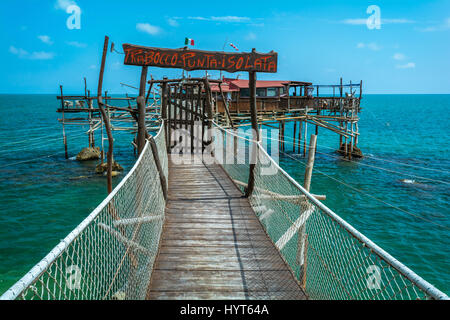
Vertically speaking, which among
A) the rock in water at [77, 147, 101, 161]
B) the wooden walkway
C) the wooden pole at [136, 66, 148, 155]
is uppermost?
the wooden pole at [136, 66, 148, 155]

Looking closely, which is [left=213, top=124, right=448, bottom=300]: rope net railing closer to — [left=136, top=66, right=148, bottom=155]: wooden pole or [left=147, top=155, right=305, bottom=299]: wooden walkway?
[left=147, top=155, right=305, bottom=299]: wooden walkway

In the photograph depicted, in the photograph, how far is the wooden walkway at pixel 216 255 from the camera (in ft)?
13.6

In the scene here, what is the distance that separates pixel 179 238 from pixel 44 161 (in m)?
25.4

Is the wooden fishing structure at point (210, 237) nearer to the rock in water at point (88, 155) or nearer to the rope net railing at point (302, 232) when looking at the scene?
the rope net railing at point (302, 232)

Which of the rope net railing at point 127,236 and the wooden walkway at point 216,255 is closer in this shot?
the rope net railing at point 127,236

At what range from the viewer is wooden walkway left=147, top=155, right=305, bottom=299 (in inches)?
164

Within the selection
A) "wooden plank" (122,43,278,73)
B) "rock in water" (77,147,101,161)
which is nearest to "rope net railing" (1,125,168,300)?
"wooden plank" (122,43,278,73)

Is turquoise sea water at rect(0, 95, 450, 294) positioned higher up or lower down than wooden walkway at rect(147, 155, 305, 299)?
lower down

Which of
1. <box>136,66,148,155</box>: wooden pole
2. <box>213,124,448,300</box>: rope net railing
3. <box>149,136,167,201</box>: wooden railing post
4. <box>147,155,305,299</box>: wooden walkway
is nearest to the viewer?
<box>213,124,448,300</box>: rope net railing

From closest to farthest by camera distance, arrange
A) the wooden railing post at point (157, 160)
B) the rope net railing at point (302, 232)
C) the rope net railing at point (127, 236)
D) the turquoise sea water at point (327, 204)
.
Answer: the rope net railing at point (127, 236) < the rope net railing at point (302, 232) < the wooden railing post at point (157, 160) < the turquoise sea water at point (327, 204)

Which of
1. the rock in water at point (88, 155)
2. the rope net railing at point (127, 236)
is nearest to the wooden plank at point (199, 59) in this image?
the rope net railing at point (127, 236)

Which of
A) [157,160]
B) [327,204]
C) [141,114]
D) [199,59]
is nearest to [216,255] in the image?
[157,160]
